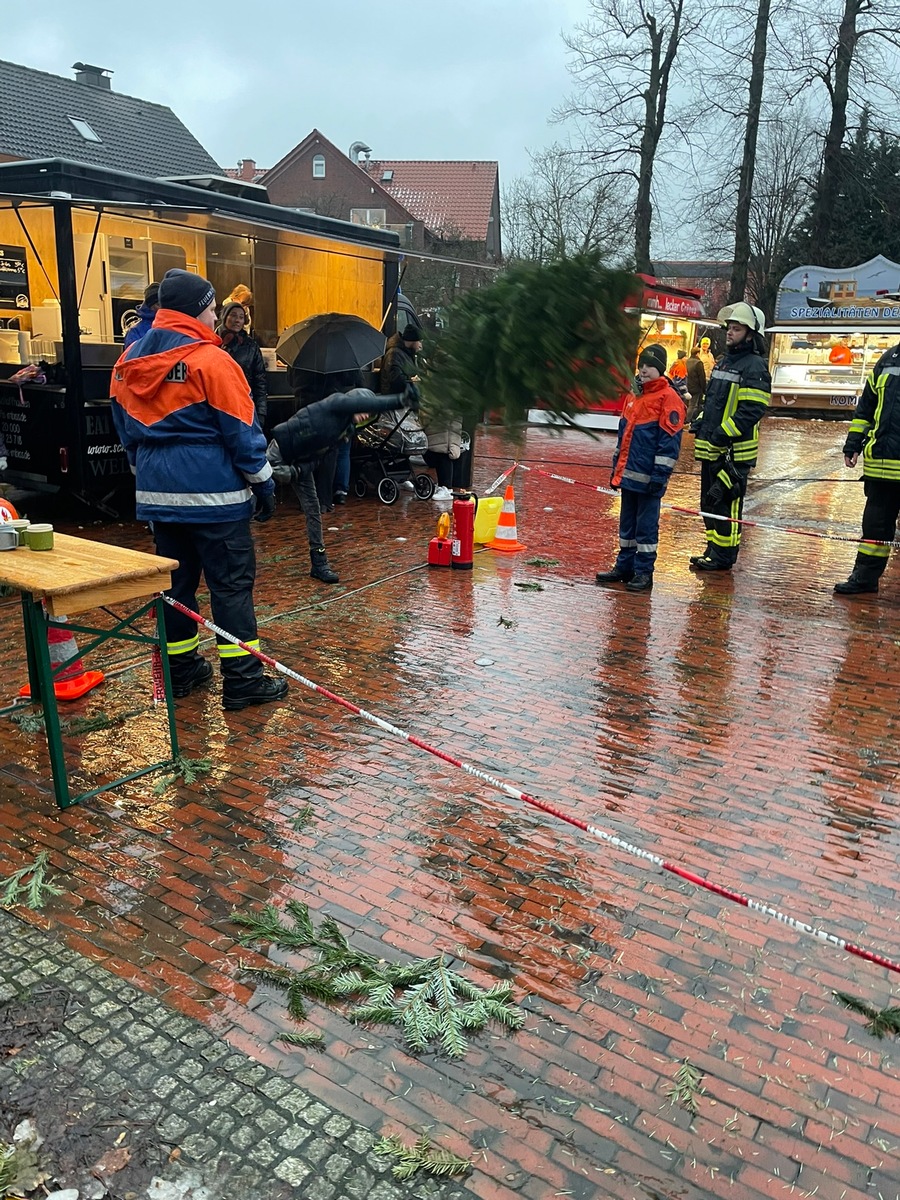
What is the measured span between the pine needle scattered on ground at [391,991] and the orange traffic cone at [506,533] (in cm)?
626

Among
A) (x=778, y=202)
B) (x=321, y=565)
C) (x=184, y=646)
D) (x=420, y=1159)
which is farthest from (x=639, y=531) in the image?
(x=778, y=202)

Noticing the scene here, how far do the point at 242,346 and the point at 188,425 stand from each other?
12.2 ft

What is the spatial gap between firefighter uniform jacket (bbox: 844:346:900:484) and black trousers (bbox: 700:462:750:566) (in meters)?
1.05

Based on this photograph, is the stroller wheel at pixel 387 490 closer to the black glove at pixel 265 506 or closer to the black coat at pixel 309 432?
the black coat at pixel 309 432

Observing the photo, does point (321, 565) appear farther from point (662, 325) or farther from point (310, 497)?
point (662, 325)

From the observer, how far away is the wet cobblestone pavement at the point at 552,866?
2.56 meters

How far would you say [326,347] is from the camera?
24.2 ft

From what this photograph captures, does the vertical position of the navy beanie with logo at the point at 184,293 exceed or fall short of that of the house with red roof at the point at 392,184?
it falls short

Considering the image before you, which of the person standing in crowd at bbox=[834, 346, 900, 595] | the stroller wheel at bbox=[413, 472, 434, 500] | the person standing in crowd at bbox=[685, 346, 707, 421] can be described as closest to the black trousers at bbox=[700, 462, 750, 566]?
the person standing in crowd at bbox=[834, 346, 900, 595]

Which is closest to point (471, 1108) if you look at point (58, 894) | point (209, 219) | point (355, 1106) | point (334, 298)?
point (355, 1106)

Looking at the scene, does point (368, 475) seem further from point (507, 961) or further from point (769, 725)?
point (507, 961)

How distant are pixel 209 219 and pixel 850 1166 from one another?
999 cm

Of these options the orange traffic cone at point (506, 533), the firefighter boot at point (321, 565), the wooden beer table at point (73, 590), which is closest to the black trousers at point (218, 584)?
the wooden beer table at point (73, 590)

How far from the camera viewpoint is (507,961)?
10.4 ft
